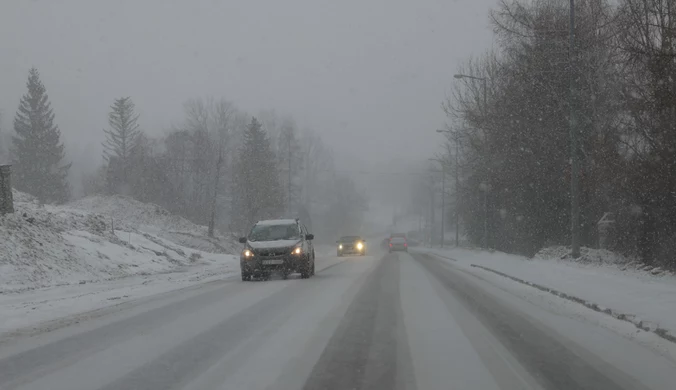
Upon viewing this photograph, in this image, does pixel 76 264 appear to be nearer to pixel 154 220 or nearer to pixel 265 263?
pixel 265 263

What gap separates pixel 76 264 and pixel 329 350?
14399mm

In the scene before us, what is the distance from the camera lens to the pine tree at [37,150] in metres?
59.7

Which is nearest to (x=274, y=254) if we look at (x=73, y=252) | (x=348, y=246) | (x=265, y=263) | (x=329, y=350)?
(x=265, y=263)

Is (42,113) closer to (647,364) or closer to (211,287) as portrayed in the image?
(211,287)

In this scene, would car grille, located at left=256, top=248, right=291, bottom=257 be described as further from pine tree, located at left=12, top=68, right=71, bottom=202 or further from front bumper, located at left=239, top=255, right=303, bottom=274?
pine tree, located at left=12, top=68, right=71, bottom=202

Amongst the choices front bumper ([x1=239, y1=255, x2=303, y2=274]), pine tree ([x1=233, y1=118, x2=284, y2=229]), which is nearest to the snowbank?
pine tree ([x1=233, y1=118, x2=284, y2=229])

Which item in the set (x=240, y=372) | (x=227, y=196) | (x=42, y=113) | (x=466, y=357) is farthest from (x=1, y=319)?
(x=227, y=196)

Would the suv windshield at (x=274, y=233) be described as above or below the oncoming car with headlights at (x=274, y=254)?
above

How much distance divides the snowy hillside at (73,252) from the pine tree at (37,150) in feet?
102

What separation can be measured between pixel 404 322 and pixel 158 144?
285 ft

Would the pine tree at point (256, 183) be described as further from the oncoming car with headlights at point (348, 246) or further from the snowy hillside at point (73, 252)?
the snowy hillside at point (73, 252)

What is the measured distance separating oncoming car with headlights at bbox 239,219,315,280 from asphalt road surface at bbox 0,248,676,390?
6.09 meters

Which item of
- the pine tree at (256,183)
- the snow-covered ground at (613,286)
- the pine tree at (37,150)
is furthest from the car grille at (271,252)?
the pine tree at (37,150)

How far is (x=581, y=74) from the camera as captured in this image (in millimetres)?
27328
